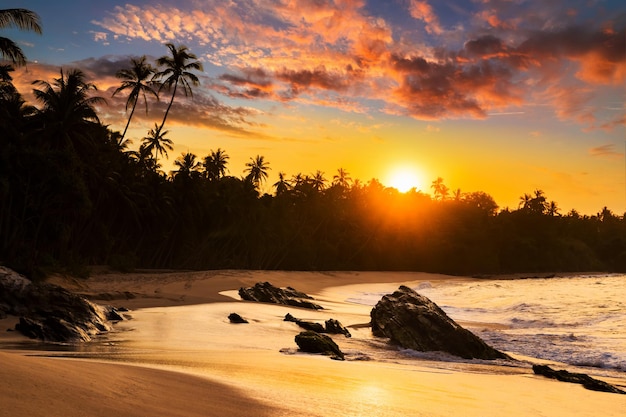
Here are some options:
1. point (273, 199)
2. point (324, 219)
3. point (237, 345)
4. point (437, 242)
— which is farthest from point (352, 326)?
point (437, 242)

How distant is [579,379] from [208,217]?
167 ft

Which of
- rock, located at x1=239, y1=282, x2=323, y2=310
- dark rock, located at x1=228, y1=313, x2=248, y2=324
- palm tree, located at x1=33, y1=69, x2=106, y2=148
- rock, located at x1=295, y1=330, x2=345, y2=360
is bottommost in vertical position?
rock, located at x1=239, y1=282, x2=323, y2=310

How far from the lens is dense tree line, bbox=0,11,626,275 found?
2761 centimetres

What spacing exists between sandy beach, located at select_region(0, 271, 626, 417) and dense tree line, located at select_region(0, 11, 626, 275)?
11.7 meters

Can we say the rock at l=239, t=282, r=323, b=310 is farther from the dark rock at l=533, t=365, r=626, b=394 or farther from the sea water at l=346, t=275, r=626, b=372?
the dark rock at l=533, t=365, r=626, b=394

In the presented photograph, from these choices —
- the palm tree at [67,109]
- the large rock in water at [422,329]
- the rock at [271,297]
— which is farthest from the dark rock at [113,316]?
the palm tree at [67,109]

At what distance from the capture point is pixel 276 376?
624 centimetres

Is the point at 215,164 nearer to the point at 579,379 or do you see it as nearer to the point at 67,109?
the point at 67,109

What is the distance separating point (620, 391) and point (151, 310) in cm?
1253

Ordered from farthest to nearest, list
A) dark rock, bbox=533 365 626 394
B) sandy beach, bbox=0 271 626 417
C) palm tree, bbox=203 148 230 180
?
palm tree, bbox=203 148 230 180 < dark rock, bbox=533 365 626 394 < sandy beach, bbox=0 271 626 417

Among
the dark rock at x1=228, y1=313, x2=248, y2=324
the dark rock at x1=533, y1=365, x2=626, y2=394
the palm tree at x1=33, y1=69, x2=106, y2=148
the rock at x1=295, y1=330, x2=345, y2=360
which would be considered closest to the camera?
the dark rock at x1=533, y1=365, x2=626, y2=394

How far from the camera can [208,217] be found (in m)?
→ 55.9

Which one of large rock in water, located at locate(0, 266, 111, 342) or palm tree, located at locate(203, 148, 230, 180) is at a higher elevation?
palm tree, located at locate(203, 148, 230, 180)

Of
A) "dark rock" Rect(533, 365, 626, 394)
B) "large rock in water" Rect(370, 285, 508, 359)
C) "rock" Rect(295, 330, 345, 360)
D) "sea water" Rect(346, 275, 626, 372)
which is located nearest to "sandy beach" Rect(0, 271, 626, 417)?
"dark rock" Rect(533, 365, 626, 394)
